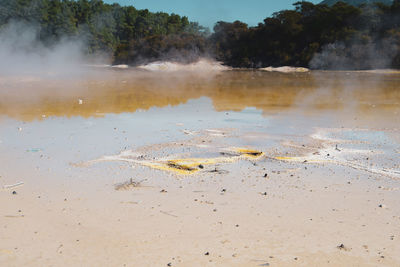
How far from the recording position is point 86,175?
5809mm

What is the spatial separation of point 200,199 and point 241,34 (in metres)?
44.1

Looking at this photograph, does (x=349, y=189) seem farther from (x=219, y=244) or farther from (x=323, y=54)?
(x=323, y=54)

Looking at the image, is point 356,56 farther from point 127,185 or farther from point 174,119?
point 127,185

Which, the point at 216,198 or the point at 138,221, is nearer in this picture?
the point at 138,221

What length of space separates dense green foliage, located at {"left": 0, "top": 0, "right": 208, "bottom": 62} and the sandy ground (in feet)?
127

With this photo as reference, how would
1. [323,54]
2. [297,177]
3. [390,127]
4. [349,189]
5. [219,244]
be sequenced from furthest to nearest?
[323,54]
[390,127]
[297,177]
[349,189]
[219,244]

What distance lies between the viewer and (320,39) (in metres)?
40.2

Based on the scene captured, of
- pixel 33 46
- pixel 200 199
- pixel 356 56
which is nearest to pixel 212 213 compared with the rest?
pixel 200 199

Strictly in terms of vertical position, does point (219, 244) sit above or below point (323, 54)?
below

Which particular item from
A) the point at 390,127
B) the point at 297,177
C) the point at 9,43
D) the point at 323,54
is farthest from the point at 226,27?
the point at 297,177

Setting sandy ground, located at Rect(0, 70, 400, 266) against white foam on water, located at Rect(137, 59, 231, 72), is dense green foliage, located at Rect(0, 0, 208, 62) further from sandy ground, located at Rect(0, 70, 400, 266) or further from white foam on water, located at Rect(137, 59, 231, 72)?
sandy ground, located at Rect(0, 70, 400, 266)

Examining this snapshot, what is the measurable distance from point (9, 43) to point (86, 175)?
5558 cm

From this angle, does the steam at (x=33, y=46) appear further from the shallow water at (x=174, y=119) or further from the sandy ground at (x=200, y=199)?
the sandy ground at (x=200, y=199)

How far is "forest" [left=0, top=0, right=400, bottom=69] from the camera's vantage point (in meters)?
36.7
